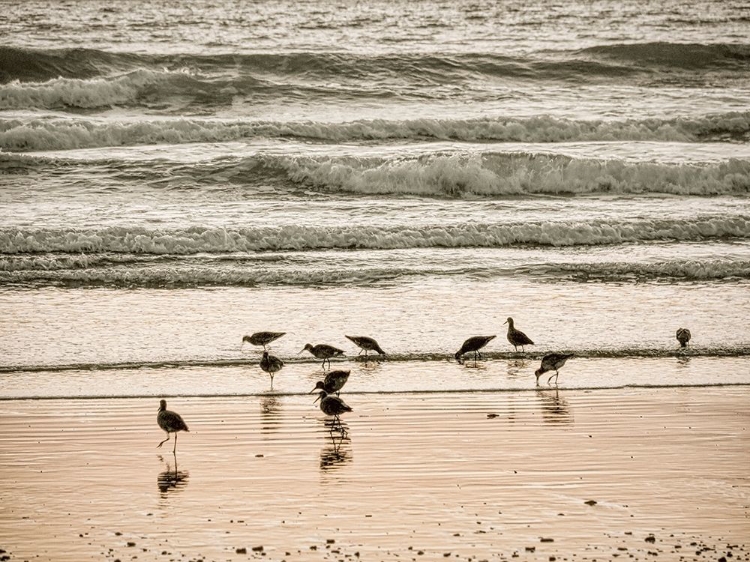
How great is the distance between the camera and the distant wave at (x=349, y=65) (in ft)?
97.0

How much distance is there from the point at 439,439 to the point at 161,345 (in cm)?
404

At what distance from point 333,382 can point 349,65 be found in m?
21.8

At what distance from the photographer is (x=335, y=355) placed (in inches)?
435

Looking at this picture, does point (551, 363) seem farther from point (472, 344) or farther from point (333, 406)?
point (333, 406)

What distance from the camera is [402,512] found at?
23.1 feet

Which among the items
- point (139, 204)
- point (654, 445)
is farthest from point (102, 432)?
point (139, 204)

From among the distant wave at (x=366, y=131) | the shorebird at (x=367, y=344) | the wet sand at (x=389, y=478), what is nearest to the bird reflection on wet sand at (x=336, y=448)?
the wet sand at (x=389, y=478)

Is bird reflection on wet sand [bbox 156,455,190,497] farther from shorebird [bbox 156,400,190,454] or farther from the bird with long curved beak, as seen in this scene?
the bird with long curved beak

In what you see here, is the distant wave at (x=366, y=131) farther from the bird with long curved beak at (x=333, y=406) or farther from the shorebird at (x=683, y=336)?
the bird with long curved beak at (x=333, y=406)

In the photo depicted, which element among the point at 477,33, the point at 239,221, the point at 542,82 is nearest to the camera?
the point at 239,221

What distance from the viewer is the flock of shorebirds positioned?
8.43m

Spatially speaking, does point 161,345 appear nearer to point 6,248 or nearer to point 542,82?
point 6,248

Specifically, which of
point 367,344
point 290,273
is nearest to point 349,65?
point 290,273

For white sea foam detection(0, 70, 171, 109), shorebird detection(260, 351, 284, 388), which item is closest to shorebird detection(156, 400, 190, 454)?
shorebird detection(260, 351, 284, 388)
